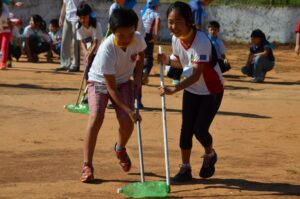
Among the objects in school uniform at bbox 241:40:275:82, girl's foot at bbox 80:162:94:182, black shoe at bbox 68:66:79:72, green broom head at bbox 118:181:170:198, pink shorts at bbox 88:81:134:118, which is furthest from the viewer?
black shoe at bbox 68:66:79:72

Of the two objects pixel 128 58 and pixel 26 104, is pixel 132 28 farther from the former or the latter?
pixel 26 104

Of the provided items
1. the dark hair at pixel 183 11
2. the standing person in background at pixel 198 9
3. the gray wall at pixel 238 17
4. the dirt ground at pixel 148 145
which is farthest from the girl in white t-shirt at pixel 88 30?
the gray wall at pixel 238 17

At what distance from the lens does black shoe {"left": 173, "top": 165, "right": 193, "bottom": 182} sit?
7.53 meters

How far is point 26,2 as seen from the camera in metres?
23.9

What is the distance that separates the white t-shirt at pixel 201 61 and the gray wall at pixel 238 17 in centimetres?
1656

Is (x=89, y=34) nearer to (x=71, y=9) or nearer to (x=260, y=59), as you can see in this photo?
(x=71, y=9)

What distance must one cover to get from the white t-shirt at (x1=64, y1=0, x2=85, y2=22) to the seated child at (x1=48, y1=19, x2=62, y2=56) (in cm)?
309

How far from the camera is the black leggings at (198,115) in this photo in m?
7.38

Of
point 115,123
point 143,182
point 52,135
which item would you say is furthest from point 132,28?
point 115,123

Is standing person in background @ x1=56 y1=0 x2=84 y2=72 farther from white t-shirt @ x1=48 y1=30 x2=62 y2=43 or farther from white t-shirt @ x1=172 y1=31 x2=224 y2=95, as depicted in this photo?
white t-shirt @ x1=172 y1=31 x2=224 y2=95

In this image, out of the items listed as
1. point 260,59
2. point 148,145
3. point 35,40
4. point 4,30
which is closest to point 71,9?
point 4,30

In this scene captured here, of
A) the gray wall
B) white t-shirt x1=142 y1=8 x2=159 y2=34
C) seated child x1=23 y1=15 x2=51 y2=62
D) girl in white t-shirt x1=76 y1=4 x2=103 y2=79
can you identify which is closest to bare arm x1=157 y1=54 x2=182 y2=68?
girl in white t-shirt x1=76 y1=4 x2=103 y2=79

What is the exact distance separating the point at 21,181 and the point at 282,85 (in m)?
9.48

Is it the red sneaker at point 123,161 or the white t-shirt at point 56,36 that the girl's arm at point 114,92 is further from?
the white t-shirt at point 56,36
